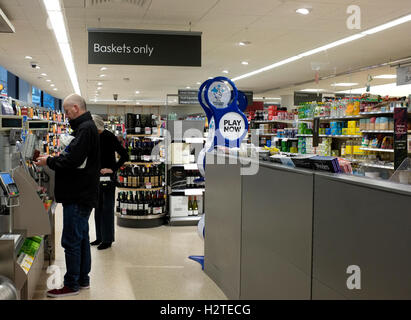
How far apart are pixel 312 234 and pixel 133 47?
14.7 ft

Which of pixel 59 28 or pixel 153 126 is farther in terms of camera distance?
pixel 59 28

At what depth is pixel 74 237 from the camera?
3.62 meters

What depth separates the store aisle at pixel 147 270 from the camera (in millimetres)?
3791

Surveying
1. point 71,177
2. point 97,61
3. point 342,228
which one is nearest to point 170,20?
point 97,61

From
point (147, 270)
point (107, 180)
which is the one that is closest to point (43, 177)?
point (107, 180)

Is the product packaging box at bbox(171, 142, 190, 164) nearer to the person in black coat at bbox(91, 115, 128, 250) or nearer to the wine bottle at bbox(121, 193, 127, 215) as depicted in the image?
the wine bottle at bbox(121, 193, 127, 215)

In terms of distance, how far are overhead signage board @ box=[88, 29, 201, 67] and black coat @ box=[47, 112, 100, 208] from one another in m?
2.42

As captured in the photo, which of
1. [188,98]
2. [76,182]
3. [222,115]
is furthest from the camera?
[188,98]

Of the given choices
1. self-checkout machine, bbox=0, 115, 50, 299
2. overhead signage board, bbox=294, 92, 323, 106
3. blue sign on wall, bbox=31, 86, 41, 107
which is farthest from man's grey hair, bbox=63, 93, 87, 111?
blue sign on wall, bbox=31, 86, 41, 107

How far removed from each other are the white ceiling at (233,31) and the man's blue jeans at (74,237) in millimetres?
3366

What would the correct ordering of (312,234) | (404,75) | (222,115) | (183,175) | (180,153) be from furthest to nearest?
(404,75) → (183,175) → (180,153) → (222,115) → (312,234)

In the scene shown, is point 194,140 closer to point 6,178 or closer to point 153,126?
point 153,126

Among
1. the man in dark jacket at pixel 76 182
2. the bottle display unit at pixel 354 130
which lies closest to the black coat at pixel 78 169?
the man in dark jacket at pixel 76 182
